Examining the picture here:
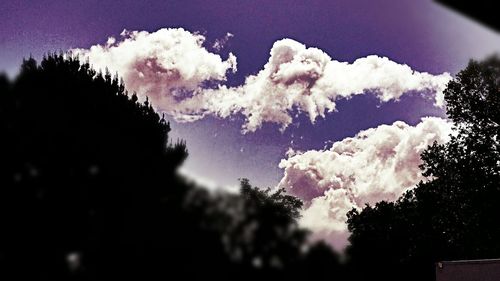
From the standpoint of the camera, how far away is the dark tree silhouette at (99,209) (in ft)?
54.7

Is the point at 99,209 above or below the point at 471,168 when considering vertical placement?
below

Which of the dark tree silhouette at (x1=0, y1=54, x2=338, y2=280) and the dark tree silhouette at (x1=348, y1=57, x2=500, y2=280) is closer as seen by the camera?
the dark tree silhouette at (x1=0, y1=54, x2=338, y2=280)

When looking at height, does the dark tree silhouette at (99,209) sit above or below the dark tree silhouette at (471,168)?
below

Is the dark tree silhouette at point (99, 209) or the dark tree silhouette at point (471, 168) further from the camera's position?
the dark tree silhouette at point (471, 168)

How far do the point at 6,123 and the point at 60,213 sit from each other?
378cm

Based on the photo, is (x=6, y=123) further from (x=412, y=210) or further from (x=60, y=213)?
(x=412, y=210)

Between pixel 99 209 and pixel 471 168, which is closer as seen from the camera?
pixel 99 209

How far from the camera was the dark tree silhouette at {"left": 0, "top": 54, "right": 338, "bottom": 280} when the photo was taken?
1669 cm

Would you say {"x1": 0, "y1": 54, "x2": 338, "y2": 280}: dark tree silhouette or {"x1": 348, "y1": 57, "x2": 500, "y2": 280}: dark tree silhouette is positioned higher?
{"x1": 348, "y1": 57, "x2": 500, "y2": 280}: dark tree silhouette

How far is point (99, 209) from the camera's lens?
17891 millimetres

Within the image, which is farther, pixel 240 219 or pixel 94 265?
pixel 240 219

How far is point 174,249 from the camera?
18516 millimetres

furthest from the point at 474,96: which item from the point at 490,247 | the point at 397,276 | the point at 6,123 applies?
the point at 6,123

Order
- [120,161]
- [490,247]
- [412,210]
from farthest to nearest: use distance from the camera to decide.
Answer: [412,210] → [490,247] → [120,161]
